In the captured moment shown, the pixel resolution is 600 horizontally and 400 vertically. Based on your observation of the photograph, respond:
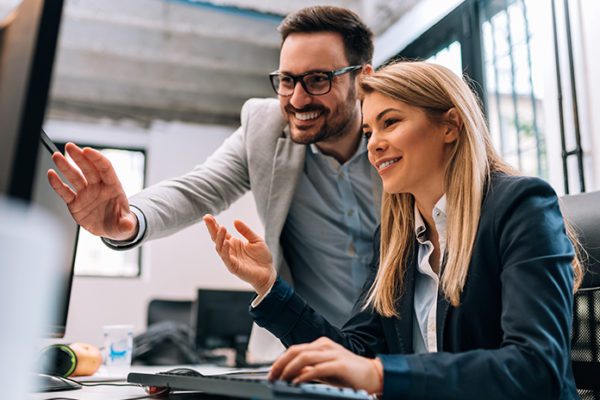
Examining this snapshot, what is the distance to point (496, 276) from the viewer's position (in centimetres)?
98

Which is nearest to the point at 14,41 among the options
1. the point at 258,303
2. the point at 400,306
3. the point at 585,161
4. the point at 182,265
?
the point at 258,303

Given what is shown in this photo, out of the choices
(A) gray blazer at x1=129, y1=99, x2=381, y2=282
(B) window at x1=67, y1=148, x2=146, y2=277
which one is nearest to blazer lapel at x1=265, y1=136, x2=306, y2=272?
(A) gray blazer at x1=129, y1=99, x2=381, y2=282

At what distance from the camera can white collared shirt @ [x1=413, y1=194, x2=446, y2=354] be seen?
1.12 m

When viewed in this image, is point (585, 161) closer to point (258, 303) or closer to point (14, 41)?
point (258, 303)

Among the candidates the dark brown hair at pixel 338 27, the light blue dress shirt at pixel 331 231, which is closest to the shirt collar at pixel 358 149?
the light blue dress shirt at pixel 331 231

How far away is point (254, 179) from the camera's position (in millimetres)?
1772

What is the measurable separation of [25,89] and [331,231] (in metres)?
1.39

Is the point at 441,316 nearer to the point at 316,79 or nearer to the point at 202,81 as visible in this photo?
the point at 316,79

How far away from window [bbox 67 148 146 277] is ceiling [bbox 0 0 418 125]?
451 mm

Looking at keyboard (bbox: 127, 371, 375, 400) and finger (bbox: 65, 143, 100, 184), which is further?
finger (bbox: 65, 143, 100, 184)

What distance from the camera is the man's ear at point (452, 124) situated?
119cm

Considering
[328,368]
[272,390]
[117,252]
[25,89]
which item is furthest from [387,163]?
[117,252]

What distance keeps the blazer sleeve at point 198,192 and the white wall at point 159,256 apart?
4558 millimetres

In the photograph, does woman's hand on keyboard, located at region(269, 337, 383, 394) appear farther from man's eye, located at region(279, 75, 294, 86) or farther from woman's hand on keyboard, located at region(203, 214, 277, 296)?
man's eye, located at region(279, 75, 294, 86)
